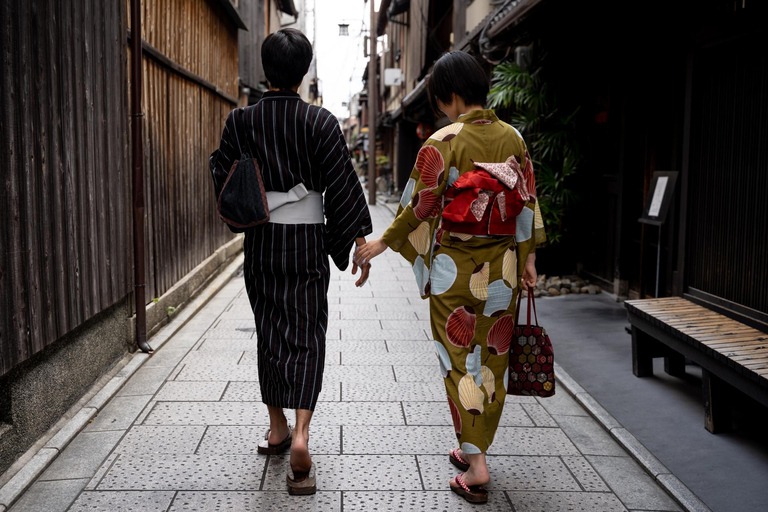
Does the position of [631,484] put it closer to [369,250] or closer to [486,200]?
[486,200]

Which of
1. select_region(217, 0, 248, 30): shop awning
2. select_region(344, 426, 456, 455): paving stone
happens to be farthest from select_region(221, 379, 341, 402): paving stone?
select_region(217, 0, 248, 30): shop awning

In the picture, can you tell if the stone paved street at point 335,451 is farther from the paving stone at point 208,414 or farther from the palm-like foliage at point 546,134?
the palm-like foliage at point 546,134

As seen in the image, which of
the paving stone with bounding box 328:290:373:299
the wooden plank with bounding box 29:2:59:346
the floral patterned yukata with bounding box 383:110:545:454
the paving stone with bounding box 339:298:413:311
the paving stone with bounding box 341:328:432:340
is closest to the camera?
the floral patterned yukata with bounding box 383:110:545:454

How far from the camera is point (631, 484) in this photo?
3855 mm

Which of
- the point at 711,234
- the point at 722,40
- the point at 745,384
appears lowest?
the point at 745,384

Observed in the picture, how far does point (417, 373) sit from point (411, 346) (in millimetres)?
951

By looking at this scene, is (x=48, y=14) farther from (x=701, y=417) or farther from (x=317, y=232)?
(x=701, y=417)

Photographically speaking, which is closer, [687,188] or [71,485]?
[71,485]

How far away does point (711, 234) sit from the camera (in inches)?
224

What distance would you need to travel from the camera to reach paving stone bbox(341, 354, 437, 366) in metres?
6.24

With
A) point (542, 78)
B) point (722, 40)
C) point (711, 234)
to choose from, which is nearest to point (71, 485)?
point (711, 234)

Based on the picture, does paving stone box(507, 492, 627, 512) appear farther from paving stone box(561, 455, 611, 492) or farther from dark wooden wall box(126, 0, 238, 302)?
dark wooden wall box(126, 0, 238, 302)

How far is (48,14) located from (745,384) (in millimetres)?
4750

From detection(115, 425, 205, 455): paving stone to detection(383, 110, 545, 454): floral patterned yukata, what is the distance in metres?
1.71
